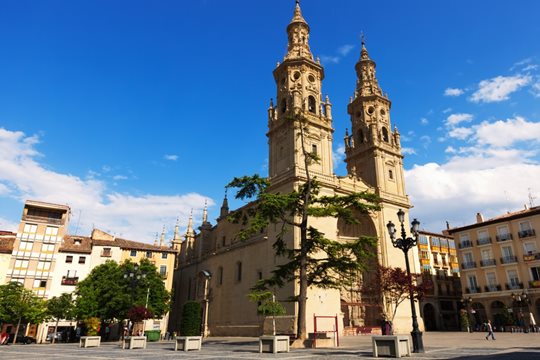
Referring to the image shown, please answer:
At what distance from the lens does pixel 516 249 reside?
1624 inches

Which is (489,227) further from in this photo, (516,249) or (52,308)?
(52,308)

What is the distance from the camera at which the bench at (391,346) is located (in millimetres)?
13836

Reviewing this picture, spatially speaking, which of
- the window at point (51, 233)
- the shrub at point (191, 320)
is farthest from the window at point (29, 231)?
the shrub at point (191, 320)

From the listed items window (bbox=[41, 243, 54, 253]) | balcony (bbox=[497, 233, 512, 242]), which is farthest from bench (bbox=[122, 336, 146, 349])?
balcony (bbox=[497, 233, 512, 242])

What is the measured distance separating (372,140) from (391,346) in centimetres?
3466

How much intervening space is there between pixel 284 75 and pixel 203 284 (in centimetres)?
2825

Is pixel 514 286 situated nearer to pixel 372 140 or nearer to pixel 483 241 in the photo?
pixel 483 241

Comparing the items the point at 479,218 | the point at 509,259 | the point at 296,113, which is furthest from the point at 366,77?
the point at 509,259

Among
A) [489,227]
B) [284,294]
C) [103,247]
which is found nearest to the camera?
[284,294]

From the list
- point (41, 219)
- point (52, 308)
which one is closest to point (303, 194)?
point (52, 308)

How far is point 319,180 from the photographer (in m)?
36.8

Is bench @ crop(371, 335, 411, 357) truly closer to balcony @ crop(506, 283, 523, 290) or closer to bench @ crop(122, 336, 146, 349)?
bench @ crop(122, 336, 146, 349)

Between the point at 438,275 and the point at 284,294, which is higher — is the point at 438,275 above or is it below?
above

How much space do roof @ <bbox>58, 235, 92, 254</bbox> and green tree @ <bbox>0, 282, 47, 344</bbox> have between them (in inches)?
358
